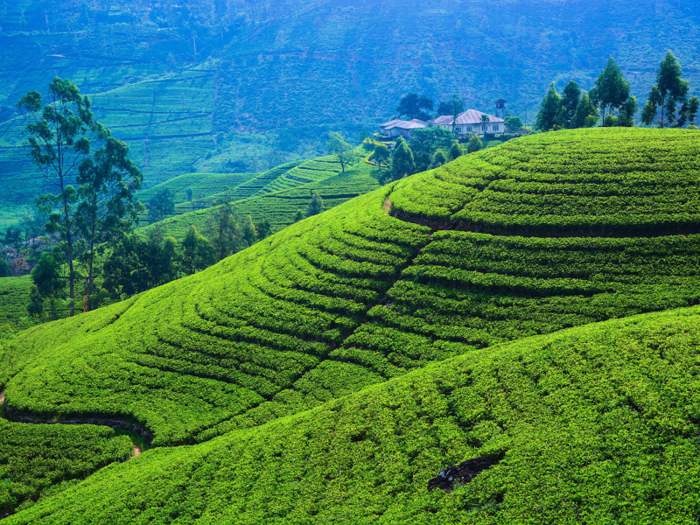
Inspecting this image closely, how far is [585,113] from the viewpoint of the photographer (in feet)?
164

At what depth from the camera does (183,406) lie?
2536 cm

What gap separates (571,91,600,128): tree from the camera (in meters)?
49.1

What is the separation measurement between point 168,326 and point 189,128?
13761 cm

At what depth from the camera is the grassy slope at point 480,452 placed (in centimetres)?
1423

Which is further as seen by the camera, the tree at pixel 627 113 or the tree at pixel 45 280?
the tree at pixel 45 280

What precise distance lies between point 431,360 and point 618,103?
39242 millimetres

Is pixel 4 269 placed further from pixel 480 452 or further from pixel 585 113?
pixel 585 113

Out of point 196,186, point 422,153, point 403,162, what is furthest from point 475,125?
point 196,186

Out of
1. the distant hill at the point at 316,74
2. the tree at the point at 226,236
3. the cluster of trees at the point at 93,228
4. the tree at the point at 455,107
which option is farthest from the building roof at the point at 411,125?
the tree at the point at 226,236

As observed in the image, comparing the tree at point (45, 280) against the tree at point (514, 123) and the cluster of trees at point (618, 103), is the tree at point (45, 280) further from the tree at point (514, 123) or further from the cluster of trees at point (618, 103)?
the tree at point (514, 123)

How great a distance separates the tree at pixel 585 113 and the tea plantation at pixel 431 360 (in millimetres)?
12101

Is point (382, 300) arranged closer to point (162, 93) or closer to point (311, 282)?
point (311, 282)

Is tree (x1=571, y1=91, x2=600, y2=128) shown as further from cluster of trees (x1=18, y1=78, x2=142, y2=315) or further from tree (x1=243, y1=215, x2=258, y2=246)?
cluster of trees (x1=18, y1=78, x2=142, y2=315)

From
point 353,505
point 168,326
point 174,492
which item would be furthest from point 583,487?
point 168,326
